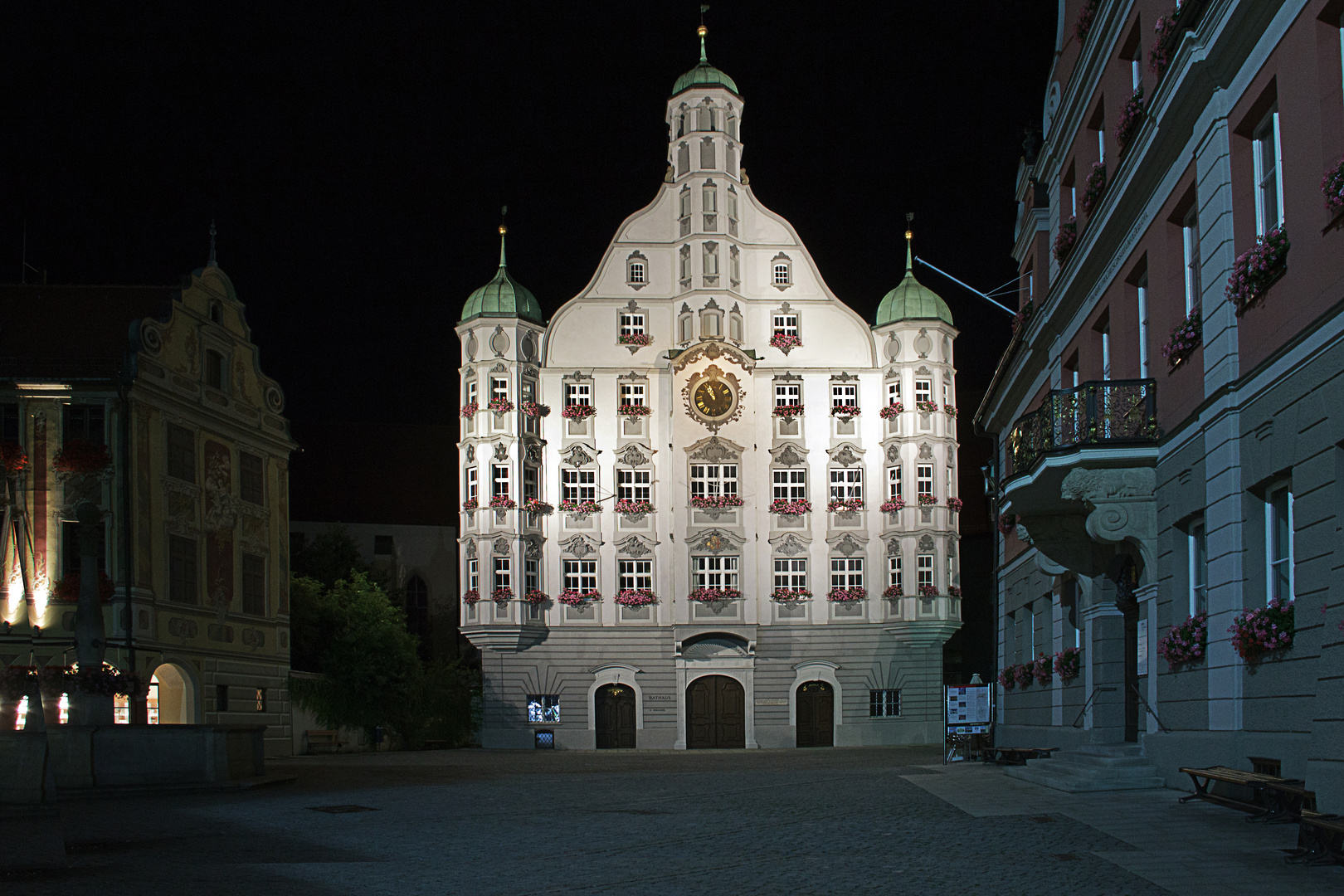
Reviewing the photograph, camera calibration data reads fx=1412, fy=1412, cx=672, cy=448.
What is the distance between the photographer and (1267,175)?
1357 centimetres

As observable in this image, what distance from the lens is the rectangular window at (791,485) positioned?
47438 mm

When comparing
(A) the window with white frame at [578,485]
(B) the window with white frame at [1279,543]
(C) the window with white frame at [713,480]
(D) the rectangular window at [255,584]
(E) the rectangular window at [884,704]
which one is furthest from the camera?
(A) the window with white frame at [578,485]

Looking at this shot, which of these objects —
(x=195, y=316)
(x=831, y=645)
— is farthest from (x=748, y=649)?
(x=195, y=316)

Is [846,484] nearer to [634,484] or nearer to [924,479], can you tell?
[924,479]

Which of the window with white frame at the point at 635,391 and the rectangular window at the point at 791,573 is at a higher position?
the window with white frame at the point at 635,391

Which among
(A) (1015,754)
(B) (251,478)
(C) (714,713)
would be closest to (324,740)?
(B) (251,478)

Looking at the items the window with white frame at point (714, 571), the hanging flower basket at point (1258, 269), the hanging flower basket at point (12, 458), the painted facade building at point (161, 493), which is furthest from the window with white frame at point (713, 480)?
the hanging flower basket at point (1258, 269)

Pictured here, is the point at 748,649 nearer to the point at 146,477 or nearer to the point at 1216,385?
the point at 146,477

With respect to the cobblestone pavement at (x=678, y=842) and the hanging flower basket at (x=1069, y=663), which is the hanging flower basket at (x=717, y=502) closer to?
the hanging flower basket at (x=1069, y=663)

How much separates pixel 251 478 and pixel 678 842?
27.1m

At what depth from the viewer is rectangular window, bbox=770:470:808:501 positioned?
47438 millimetres

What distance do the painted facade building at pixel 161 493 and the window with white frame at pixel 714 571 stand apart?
13913mm

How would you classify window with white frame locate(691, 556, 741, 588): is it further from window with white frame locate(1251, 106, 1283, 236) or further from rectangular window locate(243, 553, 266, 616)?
window with white frame locate(1251, 106, 1283, 236)

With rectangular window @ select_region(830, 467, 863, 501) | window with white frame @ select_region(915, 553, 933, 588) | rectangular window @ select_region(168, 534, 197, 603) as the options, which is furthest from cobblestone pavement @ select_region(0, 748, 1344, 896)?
rectangular window @ select_region(830, 467, 863, 501)
